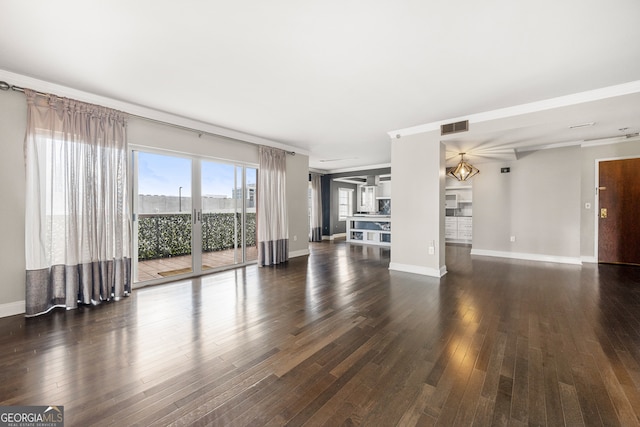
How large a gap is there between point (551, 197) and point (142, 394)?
24.9 ft

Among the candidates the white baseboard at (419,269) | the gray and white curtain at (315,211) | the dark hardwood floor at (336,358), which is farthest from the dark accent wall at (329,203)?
the dark hardwood floor at (336,358)

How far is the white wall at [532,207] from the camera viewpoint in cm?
537

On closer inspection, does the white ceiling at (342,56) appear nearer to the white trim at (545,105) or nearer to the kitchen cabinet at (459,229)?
the white trim at (545,105)

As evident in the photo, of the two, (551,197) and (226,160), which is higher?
(226,160)

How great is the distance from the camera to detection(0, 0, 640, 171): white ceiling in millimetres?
1901

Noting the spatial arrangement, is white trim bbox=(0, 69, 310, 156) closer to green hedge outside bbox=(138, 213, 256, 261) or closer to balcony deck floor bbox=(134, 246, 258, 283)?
green hedge outside bbox=(138, 213, 256, 261)

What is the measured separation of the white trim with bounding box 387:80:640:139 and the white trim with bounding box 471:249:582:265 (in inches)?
148

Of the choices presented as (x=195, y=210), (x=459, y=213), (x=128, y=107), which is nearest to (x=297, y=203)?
(x=195, y=210)

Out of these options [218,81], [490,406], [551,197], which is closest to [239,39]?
[218,81]

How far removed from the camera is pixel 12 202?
2820mm

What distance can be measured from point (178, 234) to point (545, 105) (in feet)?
20.6

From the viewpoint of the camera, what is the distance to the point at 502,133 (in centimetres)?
392

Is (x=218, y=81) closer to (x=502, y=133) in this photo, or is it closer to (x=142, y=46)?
(x=142, y=46)

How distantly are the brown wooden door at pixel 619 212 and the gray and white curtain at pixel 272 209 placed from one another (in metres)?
6.76
